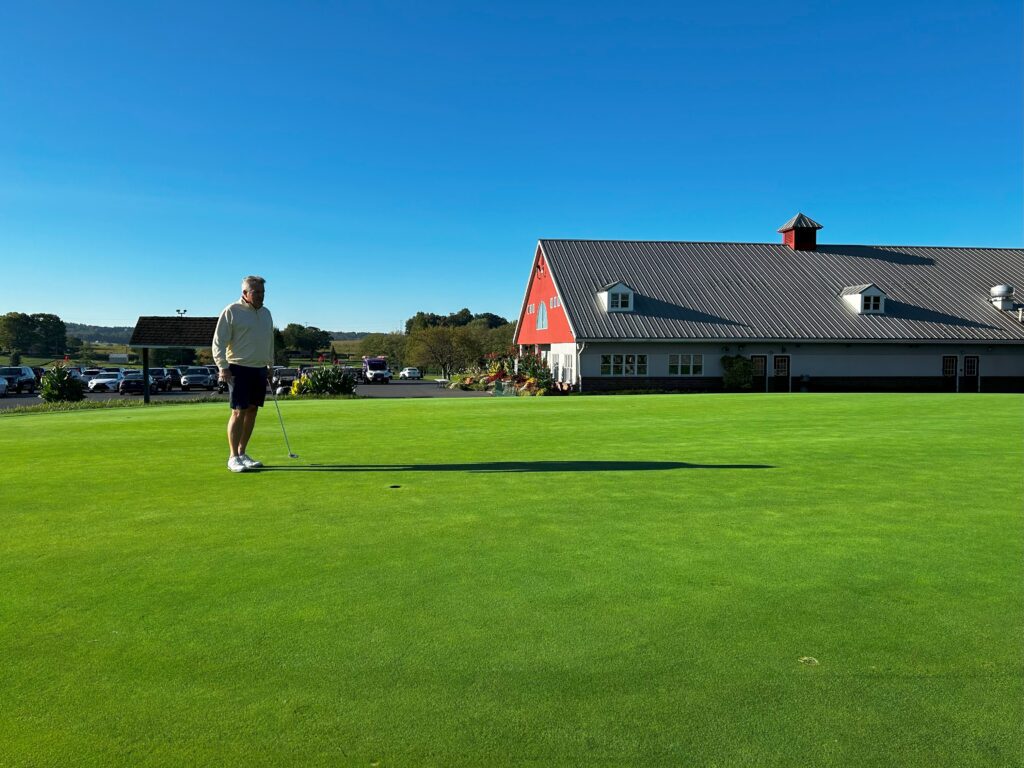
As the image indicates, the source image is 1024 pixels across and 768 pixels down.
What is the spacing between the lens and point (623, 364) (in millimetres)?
36031

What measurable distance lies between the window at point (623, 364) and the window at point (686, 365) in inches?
55.4

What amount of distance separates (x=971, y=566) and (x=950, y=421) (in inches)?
431

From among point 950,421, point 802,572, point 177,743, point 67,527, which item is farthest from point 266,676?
point 950,421

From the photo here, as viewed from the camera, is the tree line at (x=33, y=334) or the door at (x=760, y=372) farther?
the tree line at (x=33, y=334)

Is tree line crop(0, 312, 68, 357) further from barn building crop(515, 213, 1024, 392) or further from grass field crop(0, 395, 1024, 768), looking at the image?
grass field crop(0, 395, 1024, 768)

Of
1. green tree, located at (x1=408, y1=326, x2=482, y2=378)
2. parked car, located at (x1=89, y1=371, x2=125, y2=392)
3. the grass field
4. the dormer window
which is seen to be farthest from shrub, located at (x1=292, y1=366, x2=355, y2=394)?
green tree, located at (x1=408, y1=326, x2=482, y2=378)

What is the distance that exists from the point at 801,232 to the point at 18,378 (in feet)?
148

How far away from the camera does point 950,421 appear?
13.5 meters

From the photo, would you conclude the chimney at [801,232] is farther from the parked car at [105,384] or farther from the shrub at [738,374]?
the parked car at [105,384]

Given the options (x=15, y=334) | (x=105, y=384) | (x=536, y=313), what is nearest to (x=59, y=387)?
(x=105, y=384)

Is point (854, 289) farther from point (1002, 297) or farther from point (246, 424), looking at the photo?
point (246, 424)

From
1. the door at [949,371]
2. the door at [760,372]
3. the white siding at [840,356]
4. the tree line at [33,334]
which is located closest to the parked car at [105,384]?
the white siding at [840,356]

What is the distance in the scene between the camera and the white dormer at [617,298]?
121 ft

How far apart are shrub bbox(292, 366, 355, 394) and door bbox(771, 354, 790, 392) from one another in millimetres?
20775
